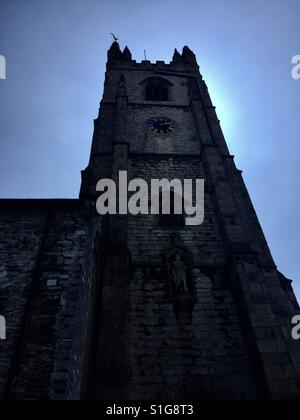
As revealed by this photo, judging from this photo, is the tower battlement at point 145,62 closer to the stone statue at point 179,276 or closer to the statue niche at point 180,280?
the statue niche at point 180,280

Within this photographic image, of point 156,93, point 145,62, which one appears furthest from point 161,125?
point 145,62

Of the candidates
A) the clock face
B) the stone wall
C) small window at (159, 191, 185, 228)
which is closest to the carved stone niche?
small window at (159, 191, 185, 228)

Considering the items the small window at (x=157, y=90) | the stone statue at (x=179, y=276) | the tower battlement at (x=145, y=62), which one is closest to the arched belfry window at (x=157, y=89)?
the small window at (x=157, y=90)

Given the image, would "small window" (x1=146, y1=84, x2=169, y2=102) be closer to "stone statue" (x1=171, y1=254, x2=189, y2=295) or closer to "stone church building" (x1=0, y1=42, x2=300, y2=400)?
"stone church building" (x1=0, y1=42, x2=300, y2=400)

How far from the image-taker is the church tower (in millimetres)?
8156

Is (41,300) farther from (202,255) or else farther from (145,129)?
(145,129)

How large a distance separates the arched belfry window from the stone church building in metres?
7.34

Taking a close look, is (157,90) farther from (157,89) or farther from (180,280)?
(180,280)

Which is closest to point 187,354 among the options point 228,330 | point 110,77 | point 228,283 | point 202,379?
point 202,379

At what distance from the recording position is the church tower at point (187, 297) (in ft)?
26.8

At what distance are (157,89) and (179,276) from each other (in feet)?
49.0

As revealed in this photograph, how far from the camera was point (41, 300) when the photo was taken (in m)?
6.34

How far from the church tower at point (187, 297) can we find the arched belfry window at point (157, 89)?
5.82 m

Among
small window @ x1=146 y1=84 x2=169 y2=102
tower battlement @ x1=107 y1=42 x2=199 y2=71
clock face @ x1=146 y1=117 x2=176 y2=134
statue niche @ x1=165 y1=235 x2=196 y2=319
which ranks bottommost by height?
statue niche @ x1=165 y1=235 x2=196 y2=319
